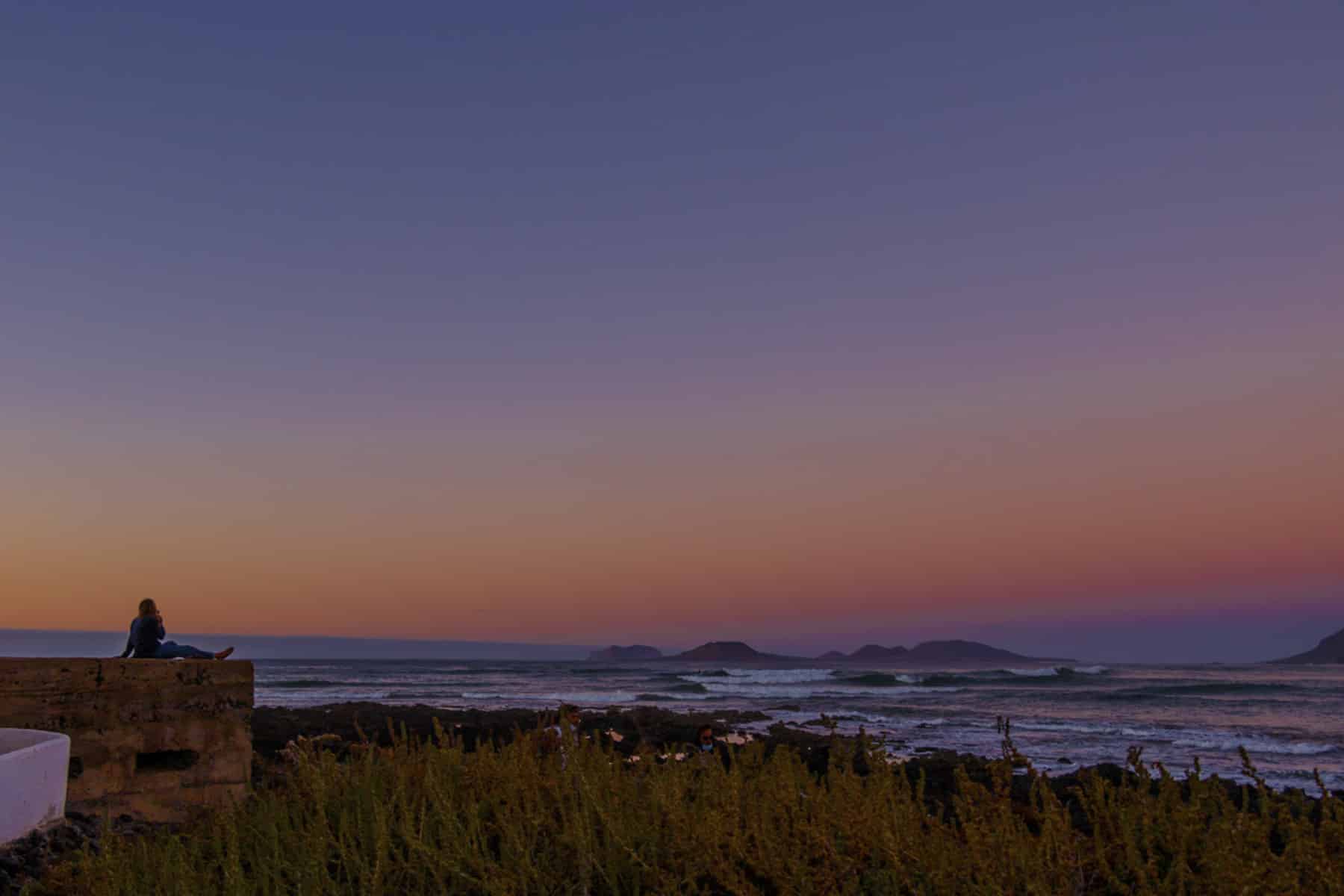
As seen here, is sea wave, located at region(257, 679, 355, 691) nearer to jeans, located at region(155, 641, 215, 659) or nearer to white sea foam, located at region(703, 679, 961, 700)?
white sea foam, located at region(703, 679, 961, 700)

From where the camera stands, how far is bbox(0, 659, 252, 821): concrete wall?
854 centimetres

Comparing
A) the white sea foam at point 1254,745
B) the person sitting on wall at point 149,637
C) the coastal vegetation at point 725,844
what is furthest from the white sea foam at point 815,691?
the coastal vegetation at point 725,844

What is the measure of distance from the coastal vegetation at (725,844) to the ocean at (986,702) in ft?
6.90

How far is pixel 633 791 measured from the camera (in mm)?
6629

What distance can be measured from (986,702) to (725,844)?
39.6m

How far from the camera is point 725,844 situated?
5414 millimetres

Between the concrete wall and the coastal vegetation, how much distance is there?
1.89 meters

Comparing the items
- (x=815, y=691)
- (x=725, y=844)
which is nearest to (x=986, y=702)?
(x=815, y=691)

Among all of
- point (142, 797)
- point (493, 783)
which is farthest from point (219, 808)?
point (493, 783)

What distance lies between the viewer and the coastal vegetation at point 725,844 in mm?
4707

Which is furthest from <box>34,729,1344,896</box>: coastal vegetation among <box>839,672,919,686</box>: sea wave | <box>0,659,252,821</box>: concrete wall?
<box>839,672,919,686</box>: sea wave

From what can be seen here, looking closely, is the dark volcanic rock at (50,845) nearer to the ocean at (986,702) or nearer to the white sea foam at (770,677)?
the ocean at (986,702)

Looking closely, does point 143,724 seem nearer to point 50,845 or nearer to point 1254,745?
point 50,845

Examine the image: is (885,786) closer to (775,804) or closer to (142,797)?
(775,804)
